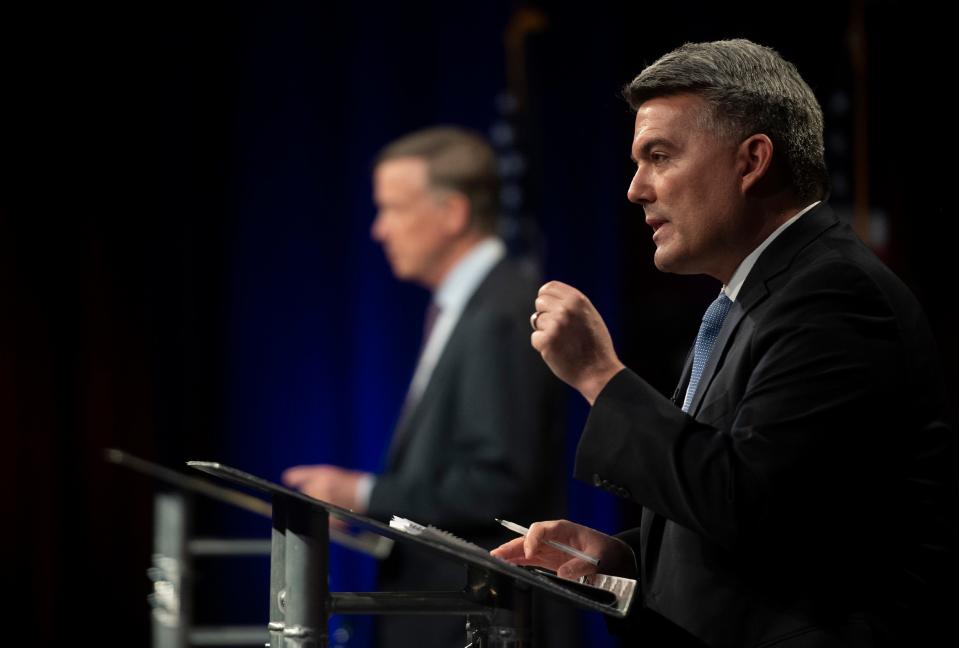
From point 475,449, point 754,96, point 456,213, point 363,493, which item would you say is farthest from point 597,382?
point 456,213

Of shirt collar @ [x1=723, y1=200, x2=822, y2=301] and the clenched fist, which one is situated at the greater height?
shirt collar @ [x1=723, y1=200, x2=822, y2=301]

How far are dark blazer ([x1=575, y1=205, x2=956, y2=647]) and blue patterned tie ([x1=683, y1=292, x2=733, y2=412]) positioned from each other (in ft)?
0.56

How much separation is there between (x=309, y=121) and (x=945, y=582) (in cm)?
336

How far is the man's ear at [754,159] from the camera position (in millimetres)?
1429

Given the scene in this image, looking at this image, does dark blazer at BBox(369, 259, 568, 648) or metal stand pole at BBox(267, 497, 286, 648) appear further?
dark blazer at BBox(369, 259, 568, 648)

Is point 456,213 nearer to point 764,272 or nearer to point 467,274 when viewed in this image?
point 467,274

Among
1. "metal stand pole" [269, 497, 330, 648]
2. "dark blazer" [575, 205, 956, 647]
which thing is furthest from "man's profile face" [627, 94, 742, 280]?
"metal stand pole" [269, 497, 330, 648]

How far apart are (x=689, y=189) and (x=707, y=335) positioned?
0.67 ft

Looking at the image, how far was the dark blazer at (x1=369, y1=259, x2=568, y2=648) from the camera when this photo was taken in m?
3.00

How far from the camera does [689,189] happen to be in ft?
4.74

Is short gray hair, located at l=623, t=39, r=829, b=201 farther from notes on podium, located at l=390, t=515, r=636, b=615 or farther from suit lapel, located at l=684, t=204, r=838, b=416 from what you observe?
notes on podium, located at l=390, t=515, r=636, b=615

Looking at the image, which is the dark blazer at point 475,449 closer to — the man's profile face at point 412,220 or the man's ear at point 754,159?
the man's profile face at point 412,220

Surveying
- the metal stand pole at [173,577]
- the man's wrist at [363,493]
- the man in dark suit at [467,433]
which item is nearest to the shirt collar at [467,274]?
the man in dark suit at [467,433]

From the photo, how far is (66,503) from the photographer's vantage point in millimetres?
4094
